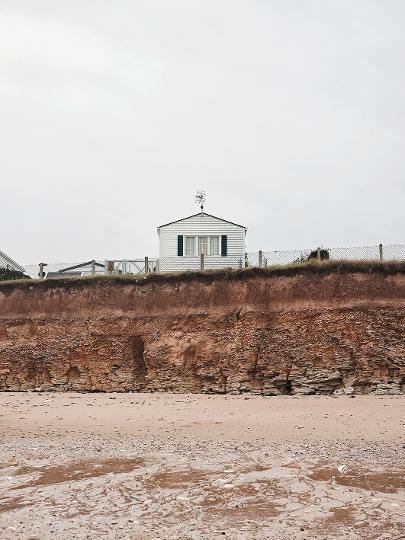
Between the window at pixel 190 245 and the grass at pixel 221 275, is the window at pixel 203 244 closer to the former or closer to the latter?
the window at pixel 190 245

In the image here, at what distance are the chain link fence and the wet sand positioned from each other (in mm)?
7098

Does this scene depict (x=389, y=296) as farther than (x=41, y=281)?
No

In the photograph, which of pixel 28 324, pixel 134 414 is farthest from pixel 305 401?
pixel 28 324

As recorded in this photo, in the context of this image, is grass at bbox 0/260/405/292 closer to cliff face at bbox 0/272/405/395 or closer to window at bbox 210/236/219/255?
cliff face at bbox 0/272/405/395

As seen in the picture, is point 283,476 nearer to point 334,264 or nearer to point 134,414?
point 134,414

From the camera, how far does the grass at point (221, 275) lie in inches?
938

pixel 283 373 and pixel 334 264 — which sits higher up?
pixel 334 264

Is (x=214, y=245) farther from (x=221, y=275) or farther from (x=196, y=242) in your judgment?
(x=221, y=275)

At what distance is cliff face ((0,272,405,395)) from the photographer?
73.8 feet

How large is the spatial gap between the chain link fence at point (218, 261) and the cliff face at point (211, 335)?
1335mm

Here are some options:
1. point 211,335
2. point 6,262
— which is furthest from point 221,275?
point 6,262

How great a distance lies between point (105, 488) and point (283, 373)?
1405cm

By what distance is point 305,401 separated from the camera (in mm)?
Answer: 20297

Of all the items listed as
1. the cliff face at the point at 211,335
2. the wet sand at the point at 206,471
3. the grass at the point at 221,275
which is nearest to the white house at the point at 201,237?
the grass at the point at 221,275
